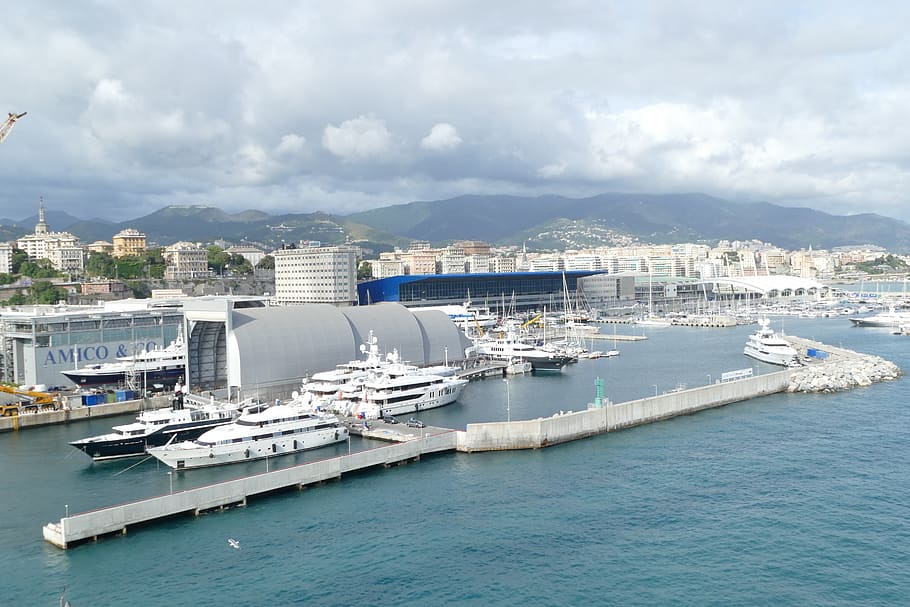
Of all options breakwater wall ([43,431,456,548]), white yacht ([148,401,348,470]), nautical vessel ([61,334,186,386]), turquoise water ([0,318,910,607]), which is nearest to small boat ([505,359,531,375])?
turquoise water ([0,318,910,607])

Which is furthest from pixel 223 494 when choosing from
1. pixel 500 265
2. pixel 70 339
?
pixel 500 265

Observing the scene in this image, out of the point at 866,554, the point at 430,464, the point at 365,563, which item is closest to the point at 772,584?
the point at 866,554

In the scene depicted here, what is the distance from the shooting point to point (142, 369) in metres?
37.2

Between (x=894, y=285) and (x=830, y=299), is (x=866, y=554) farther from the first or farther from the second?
(x=894, y=285)

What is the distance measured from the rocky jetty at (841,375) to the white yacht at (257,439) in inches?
945

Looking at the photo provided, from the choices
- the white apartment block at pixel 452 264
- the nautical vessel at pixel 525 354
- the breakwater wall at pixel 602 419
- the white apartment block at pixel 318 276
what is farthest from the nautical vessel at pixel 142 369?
the white apartment block at pixel 452 264

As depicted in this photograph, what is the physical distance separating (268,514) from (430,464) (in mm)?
6418

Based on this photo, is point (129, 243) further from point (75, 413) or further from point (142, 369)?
point (75, 413)

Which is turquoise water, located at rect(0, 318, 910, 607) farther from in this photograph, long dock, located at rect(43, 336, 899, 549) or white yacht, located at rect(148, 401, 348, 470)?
white yacht, located at rect(148, 401, 348, 470)

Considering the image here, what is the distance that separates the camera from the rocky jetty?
3734 cm

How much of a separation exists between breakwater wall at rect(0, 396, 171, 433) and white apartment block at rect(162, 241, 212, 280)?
6229 cm

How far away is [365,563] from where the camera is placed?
1730cm

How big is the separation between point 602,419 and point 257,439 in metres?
13.0

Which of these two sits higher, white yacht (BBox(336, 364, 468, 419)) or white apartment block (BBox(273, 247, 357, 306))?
white apartment block (BBox(273, 247, 357, 306))
